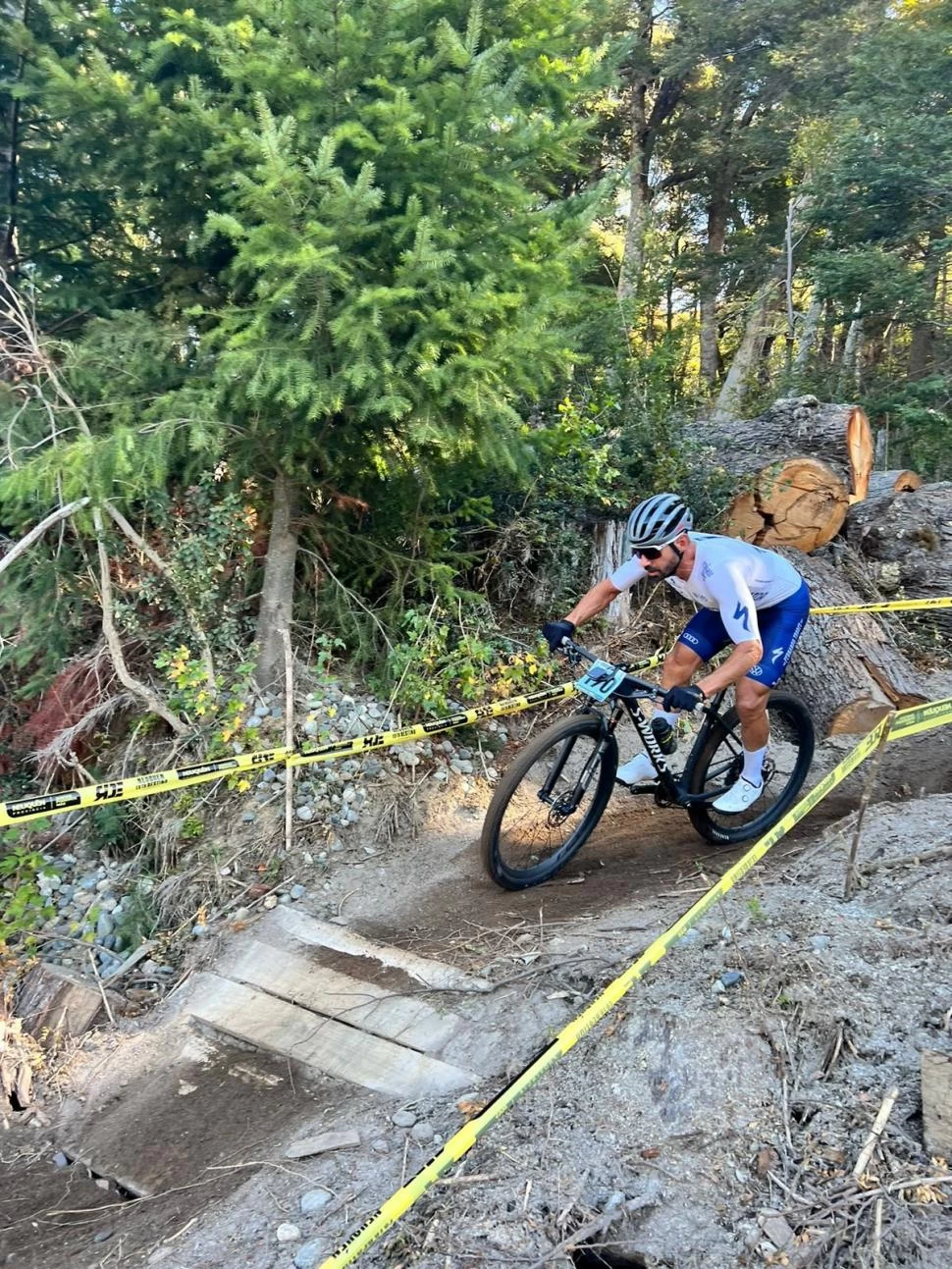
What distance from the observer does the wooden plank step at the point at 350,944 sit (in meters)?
3.96

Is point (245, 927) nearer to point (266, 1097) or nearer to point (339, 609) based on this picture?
point (266, 1097)

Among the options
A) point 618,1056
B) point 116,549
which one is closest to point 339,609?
point 116,549

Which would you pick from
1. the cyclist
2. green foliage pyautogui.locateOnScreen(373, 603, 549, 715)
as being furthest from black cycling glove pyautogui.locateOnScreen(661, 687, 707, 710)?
green foliage pyautogui.locateOnScreen(373, 603, 549, 715)

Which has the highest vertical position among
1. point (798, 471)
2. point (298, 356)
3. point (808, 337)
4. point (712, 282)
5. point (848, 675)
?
point (712, 282)

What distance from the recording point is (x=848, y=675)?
693 cm

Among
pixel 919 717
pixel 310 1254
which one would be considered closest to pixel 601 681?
pixel 919 717

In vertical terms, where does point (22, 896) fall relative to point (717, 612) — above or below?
below

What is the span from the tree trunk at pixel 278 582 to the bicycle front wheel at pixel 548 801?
2.22 m

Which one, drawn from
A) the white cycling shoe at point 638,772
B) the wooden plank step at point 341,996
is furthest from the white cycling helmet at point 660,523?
the wooden plank step at point 341,996

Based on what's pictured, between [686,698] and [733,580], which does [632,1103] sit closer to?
[686,698]

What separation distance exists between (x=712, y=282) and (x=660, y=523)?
1590 centimetres

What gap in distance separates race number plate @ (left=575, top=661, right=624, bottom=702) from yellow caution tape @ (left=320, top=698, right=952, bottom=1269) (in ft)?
3.56

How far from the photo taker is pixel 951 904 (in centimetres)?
354

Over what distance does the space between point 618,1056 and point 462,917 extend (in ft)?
5.22
